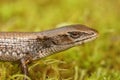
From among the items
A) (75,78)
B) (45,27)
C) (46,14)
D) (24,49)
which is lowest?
(75,78)

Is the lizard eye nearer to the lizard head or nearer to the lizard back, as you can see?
the lizard head

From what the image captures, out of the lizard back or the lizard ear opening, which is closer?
the lizard back

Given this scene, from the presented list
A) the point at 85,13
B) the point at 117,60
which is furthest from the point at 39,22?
the point at 117,60

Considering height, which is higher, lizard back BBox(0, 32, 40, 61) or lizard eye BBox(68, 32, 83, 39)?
lizard eye BBox(68, 32, 83, 39)

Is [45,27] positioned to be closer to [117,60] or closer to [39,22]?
[39,22]

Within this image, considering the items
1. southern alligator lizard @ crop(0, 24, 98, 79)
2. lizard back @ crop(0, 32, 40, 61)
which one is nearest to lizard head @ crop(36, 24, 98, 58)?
southern alligator lizard @ crop(0, 24, 98, 79)

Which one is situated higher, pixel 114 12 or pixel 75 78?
pixel 114 12
